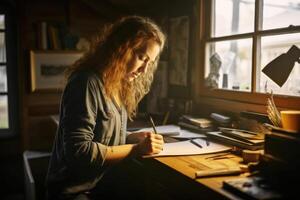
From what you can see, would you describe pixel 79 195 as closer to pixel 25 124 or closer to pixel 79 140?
pixel 79 140

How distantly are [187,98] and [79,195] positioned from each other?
1.26 m

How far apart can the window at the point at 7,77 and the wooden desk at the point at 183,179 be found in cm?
193

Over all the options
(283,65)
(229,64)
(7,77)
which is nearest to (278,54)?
(283,65)

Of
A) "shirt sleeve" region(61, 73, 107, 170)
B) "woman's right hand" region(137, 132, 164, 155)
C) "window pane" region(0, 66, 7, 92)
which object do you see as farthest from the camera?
"window pane" region(0, 66, 7, 92)

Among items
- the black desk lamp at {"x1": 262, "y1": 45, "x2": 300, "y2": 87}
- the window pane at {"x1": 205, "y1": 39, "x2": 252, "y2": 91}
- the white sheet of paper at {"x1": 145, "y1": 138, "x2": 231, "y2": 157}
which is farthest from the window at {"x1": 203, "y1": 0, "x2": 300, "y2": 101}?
the white sheet of paper at {"x1": 145, "y1": 138, "x2": 231, "y2": 157}

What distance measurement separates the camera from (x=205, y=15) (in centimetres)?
227

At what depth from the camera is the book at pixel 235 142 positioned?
1.44 meters

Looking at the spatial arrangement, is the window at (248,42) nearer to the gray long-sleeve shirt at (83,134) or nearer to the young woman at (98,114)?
the young woman at (98,114)

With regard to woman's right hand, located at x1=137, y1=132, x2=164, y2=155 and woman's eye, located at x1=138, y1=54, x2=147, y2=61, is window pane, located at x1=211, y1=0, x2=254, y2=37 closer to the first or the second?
woman's eye, located at x1=138, y1=54, x2=147, y2=61

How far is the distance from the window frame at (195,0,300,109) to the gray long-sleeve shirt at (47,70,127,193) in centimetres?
78

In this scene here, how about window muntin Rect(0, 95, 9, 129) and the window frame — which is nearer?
the window frame

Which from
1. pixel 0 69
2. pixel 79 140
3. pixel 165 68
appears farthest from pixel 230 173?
pixel 0 69

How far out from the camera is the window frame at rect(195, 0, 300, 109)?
1660 millimetres

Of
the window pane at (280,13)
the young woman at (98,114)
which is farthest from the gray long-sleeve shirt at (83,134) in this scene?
the window pane at (280,13)
